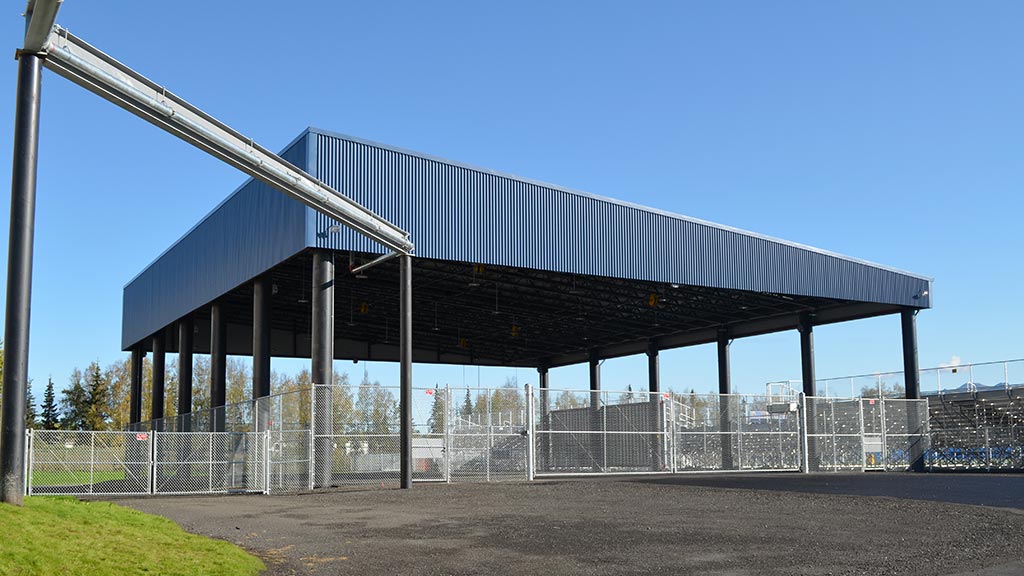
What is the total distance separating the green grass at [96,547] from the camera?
349 inches

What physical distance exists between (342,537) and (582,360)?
1834 inches

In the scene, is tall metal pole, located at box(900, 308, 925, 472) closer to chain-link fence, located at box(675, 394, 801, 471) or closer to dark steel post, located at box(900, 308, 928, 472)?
dark steel post, located at box(900, 308, 928, 472)

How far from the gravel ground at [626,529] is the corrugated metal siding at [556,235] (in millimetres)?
8943

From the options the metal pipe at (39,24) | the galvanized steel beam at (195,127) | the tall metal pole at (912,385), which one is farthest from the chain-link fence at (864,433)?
the metal pipe at (39,24)

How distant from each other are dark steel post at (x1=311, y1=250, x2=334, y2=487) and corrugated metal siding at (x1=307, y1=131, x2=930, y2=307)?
97 cm

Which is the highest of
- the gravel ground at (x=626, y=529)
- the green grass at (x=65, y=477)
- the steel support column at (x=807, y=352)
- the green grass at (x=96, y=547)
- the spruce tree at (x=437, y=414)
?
the steel support column at (x=807, y=352)

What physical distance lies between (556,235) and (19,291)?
2128 cm

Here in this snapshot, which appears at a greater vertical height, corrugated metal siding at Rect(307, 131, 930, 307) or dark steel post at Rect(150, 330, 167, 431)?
corrugated metal siding at Rect(307, 131, 930, 307)

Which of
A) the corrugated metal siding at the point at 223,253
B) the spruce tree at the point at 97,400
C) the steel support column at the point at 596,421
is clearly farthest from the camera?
the spruce tree at the point at 97,400

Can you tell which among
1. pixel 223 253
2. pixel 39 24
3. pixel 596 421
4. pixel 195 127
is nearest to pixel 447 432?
pixel 195 127

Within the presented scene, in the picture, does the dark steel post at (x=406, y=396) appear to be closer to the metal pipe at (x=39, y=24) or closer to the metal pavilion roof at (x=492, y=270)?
the metal pavilion roof at (x=492, y=270)

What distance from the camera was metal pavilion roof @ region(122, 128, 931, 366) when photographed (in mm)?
28922

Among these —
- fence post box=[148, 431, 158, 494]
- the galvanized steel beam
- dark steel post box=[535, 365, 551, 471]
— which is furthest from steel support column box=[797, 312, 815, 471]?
fence post box=[148, 431, 158, 494]

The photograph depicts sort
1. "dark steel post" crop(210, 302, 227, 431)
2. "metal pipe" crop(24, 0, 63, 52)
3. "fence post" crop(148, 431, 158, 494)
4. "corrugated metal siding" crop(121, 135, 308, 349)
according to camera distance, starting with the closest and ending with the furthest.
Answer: "metal pipe" crop(24, 0, 63, 52) < "fence post" crop(148, 431, 158, 494) < "corrugated metal siding" crop(121, 135, 308, 349) < "dark steel post" crop(210, 302, 227, 431)
